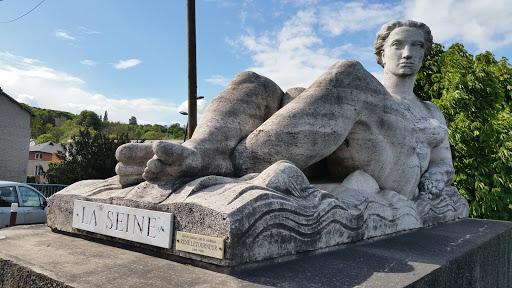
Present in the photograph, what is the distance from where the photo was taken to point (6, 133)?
77.4ft

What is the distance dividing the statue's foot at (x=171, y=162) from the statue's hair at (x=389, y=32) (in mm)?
2927

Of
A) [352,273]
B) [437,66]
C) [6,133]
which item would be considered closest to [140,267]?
[352,273]

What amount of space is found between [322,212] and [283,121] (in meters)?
0.71

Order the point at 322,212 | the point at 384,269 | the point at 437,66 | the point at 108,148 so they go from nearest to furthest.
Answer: the point at 384,269 → the point at 322,212 → the point at 437,66 → the point at 108,148

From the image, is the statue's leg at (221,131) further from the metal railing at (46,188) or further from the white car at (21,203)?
the metal railing at (46,188)

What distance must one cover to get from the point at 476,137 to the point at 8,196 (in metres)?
8.33

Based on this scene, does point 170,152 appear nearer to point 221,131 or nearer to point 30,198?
point 221,131

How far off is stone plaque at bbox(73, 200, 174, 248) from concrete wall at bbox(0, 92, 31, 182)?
24.4m

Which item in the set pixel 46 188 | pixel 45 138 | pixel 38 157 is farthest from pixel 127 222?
pixel 45 138

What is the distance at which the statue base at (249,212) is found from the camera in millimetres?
1996

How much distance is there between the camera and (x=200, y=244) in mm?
2037

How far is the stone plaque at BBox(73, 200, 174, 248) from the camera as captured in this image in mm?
2227

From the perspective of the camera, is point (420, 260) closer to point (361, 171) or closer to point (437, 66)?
point (361, 171)

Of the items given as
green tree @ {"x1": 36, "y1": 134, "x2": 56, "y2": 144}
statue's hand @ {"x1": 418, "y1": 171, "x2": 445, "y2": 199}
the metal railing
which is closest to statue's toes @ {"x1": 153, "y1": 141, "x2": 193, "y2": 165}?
statue's hand @ {"x1": 418, "y1": 171, "x2": 445, "y2": 199}
